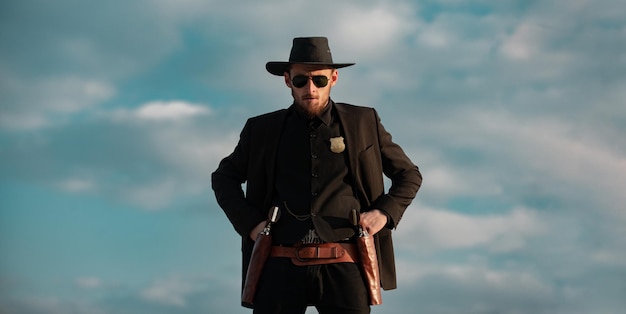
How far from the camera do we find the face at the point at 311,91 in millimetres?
8148

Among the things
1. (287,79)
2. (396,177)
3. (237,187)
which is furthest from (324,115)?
(237,187)

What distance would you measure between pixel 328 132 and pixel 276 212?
0.85 meters

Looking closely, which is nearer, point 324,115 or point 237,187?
point 324,115

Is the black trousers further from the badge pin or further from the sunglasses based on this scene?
the sunglasses

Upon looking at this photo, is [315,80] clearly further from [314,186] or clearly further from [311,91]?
[314,186]

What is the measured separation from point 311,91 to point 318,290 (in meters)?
1.69

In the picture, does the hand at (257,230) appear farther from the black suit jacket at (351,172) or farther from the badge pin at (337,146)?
the badge pin at (337,146)

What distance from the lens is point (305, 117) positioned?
8289 millimetres

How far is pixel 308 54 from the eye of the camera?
825 centimetres

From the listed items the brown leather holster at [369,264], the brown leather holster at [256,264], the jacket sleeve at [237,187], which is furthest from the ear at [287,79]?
the brown leather holster at [369,264]

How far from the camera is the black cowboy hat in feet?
27.0

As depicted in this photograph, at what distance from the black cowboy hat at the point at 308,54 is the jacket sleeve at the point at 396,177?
685mm

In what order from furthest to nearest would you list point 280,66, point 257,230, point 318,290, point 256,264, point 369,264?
point 280,66 < point 257,230 < point 256,264 < point 369,264 < point 318,290

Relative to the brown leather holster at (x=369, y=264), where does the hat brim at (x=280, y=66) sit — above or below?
above
